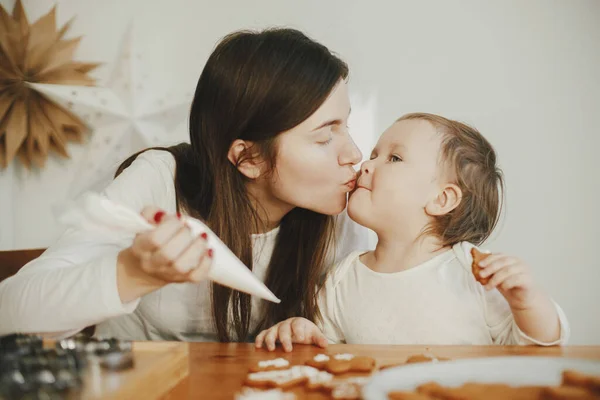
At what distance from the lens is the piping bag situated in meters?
0.61

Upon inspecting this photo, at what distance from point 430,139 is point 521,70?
114 cm

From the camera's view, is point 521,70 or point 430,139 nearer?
point 430,139

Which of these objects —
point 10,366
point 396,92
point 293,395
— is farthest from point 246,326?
point 396,92

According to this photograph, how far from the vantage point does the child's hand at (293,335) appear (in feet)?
3.06

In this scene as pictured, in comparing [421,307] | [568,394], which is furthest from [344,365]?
[421,307]

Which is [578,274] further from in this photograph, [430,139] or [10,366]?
[10,366]

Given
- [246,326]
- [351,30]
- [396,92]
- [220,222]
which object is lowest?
[246,326]

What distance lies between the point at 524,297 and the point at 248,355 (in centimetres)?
50

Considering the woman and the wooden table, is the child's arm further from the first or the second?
the woman

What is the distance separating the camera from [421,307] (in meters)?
1.17

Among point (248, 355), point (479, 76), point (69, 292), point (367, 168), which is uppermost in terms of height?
point (479, 76)

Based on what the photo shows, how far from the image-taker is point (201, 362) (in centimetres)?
80

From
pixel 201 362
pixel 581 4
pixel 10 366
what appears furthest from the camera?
pixel 581 4

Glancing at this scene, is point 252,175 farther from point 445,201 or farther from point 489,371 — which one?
point 489,371
